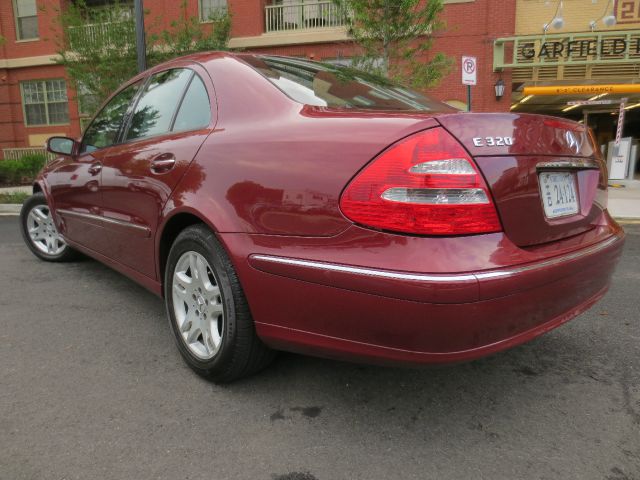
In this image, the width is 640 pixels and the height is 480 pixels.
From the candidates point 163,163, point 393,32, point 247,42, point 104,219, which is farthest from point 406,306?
point 247,42

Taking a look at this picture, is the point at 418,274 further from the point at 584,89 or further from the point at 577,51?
the point at 584,89

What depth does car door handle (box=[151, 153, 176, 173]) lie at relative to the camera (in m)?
2.41

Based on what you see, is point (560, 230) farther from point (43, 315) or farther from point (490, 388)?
point (43, 315)

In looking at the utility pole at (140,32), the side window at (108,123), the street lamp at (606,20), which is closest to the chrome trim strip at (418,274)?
the side window at (108,123)

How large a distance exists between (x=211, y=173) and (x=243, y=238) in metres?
0.38

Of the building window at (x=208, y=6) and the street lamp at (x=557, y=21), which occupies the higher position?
the building window at (x=208, y=6)

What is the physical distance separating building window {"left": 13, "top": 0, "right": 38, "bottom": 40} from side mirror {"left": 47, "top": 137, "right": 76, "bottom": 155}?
1716cm

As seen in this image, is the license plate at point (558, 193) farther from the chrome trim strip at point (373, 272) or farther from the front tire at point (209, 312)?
the front tire at point (209, 312)

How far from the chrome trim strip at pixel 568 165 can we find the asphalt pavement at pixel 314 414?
1.00 metres

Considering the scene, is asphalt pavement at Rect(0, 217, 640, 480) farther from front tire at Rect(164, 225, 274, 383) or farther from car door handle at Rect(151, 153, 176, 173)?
car door handle at Rect(151, 153, 176, 173)

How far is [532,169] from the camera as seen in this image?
70.5 inches

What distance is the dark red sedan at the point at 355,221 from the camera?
1590 millimetres

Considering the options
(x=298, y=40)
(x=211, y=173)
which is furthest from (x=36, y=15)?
(x=211, y=173)

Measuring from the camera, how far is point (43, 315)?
3.24 metres
